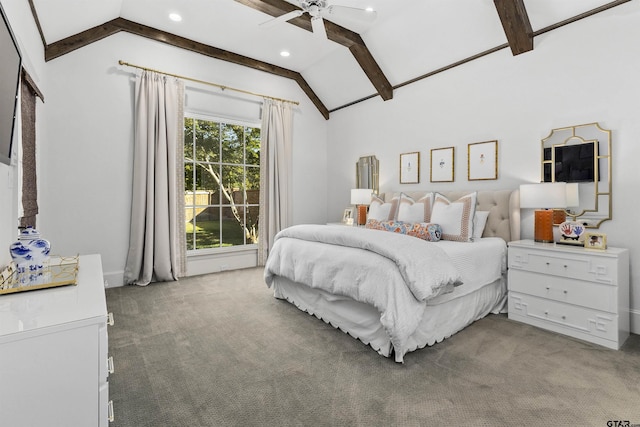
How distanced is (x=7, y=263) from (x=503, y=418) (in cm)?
264

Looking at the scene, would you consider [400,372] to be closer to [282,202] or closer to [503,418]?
[503,418]

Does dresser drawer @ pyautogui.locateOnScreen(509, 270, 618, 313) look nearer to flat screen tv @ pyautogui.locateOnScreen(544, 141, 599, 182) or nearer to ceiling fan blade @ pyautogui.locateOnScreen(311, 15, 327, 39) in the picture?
flat screen tv @ pyautogui.locateOnScreen(544, 141, 599, 182)

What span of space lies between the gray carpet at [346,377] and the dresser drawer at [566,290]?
292 mm

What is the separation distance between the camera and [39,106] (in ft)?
10.2

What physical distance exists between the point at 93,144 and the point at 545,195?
458 cm

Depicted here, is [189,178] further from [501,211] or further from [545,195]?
[545,195]

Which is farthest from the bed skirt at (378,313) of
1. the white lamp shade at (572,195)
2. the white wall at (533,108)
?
the white wall at (533,108)

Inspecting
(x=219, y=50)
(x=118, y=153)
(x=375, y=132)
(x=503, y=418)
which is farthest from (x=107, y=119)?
(x=503, y=418)

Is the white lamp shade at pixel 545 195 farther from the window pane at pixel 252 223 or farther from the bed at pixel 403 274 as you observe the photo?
the window pane at pixel 252 223

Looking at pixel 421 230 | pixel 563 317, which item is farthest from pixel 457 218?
pixel 563 317

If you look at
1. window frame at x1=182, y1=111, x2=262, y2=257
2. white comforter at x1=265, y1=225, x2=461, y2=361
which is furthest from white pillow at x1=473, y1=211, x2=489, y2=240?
window frame at x1=182, y1=111, x2=262, y2=257

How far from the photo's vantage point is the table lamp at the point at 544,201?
8.52ft

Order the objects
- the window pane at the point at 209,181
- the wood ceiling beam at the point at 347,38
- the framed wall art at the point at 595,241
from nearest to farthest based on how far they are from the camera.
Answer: the framed wall art at the point at 595,241 → the wood ceiling beam at the point at 347,38 → the window pane at the point at 209,181

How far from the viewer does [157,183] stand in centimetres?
388
